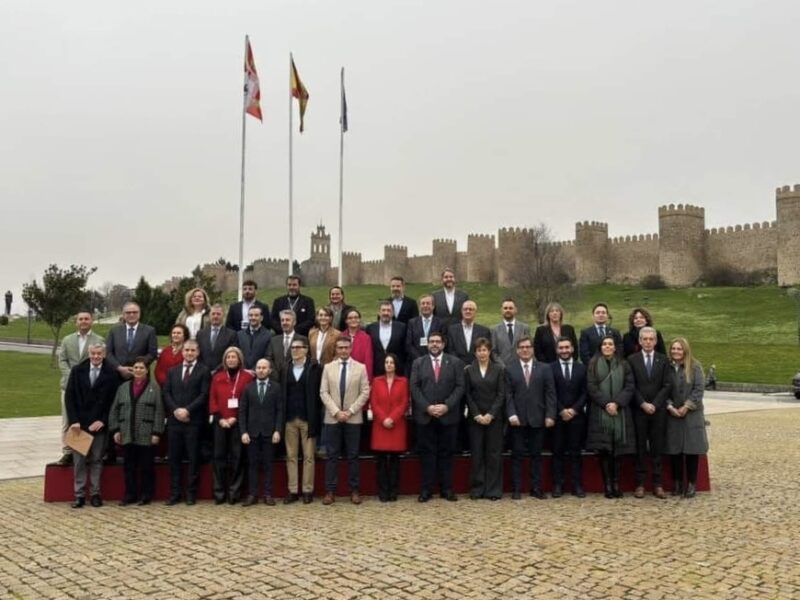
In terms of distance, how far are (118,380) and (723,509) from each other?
718 centimetres

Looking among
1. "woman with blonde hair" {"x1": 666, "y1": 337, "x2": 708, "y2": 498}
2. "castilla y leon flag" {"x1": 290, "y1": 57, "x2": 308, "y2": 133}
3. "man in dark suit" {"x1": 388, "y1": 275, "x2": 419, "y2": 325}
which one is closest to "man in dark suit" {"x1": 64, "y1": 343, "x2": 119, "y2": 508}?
"man in dark suit" {"x1": 388, "y1": 275, "x2": 419, "y2": 325}

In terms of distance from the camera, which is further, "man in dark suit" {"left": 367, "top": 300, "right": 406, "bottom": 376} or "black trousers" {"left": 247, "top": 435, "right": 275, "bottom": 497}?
"man in dark suit" {"left": 367, "top": 300, "right": 406, "bottom": 376}

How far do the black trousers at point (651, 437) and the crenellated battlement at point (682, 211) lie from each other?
67468 millimetres

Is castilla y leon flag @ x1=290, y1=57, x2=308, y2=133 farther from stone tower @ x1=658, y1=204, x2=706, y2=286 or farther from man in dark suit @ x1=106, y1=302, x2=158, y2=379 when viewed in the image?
stone tower @ x1=658, y1=204, x2=706, y2=286

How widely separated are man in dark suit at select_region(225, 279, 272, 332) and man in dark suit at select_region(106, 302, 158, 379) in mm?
1181

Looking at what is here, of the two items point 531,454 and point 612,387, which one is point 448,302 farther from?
point 612,387

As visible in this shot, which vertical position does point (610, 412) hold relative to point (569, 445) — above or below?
above

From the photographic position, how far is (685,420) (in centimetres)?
892

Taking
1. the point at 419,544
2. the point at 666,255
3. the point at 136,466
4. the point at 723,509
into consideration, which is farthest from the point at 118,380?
the point at 666,255

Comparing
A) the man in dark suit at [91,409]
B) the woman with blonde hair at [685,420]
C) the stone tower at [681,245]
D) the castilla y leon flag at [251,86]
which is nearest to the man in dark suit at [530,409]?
the woman with blonde hair at [685,420]

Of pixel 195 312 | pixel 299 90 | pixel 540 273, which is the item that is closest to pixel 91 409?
pixel 195 312

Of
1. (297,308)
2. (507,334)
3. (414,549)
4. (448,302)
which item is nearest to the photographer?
(414,549)

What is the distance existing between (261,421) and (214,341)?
1.46 meters

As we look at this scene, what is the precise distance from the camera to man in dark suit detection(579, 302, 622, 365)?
31.9ft
